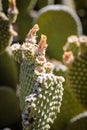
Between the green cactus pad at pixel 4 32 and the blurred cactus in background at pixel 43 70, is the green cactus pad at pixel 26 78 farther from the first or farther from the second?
the green cactus pad at pixel 4 32

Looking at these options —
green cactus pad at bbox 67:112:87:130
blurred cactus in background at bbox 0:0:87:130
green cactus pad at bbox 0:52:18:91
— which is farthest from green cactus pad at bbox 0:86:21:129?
green cactus pad at bbox 67:112:87:130

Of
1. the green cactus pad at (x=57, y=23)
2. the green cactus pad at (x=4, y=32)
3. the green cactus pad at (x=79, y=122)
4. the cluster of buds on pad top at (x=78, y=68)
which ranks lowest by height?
the green cactus pad at (x=79, y=122)

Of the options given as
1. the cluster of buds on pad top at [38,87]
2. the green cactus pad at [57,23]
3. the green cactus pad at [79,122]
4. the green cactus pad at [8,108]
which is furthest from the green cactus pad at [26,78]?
the green cactus pad at [57,23]

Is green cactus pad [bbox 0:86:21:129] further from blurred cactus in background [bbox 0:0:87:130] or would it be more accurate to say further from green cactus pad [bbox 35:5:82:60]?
green cactus pad [bbox 35:5:82:60]

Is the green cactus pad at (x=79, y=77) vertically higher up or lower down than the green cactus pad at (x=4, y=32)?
lower down

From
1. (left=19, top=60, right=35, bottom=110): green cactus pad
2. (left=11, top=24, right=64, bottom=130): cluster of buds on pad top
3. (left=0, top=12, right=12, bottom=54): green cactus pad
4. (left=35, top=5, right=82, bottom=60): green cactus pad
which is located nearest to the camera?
(left=11, top=24, right=64, bottom=130): cluster of buds on pad top

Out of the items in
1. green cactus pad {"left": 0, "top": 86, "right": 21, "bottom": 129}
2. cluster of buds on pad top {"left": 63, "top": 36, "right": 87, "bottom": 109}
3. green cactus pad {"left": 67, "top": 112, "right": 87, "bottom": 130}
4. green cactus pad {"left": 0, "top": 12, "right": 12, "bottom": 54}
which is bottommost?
green cactus pad {"left": 67, "top": 112, "right": 87, "bottom": 130}

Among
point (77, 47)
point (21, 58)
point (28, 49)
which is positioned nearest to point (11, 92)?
point (77, 47)
